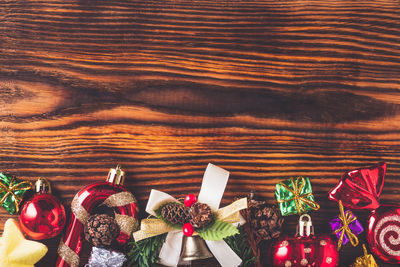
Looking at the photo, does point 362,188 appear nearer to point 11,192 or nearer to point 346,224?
point 346,224

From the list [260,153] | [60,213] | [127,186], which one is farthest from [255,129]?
[60,213]

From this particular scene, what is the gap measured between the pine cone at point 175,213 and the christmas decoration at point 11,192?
31cm

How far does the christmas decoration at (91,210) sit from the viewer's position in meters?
0.73

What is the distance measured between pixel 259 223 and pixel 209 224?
0.34ft

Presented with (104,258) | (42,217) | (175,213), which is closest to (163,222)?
(175,213)

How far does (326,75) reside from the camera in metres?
0.78

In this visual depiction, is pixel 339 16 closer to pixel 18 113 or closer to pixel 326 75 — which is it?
pixel 326 75

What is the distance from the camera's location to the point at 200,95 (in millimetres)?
783

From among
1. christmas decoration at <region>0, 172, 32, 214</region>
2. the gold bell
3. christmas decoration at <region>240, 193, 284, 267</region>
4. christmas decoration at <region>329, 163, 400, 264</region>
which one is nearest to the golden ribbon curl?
christmas decoration at <region>0, 172, 32, 214</region>

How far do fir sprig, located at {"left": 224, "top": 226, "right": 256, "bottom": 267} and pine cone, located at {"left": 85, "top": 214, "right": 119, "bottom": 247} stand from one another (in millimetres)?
238

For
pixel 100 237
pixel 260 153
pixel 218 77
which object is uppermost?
pixel 218 77

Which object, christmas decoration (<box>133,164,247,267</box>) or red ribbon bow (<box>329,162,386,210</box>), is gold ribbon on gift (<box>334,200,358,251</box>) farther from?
christmas decoration (<box>133,164,247,267</box>)

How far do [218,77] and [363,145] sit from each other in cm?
36

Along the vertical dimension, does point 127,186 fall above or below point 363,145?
below
